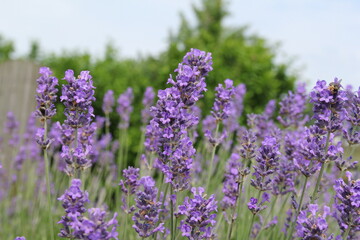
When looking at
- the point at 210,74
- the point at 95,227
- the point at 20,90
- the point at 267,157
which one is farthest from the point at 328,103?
the point at 20,90

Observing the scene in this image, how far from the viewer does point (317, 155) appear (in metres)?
2.19

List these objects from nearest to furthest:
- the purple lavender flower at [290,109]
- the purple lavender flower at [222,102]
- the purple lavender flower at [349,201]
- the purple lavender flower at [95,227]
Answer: the purple lavender flower at [95,227] < the purple lavender flower at [349,201] < the purple lavender flower at [222,102] < the purple lavender flower at [290,109]

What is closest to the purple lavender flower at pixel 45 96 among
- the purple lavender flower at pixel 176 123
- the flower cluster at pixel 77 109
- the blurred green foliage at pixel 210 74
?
the flower cluster at pixel 77 109

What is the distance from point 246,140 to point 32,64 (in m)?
7.27

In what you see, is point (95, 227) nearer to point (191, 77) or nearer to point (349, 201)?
point (191, 77)

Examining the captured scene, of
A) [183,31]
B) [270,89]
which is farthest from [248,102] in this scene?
[183,31]

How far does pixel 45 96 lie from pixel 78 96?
0.27 metres

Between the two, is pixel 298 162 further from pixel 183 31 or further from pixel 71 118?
pixel 183 31

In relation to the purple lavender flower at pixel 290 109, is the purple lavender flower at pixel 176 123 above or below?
below

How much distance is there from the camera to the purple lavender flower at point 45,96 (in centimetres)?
221

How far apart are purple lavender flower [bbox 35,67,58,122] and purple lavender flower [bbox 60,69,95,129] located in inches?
4.8

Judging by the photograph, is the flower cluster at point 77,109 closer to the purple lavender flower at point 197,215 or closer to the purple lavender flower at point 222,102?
the purple lavender flower at point 197,215

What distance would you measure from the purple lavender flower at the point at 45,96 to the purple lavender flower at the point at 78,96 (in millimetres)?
121

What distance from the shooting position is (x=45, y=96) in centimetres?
221
